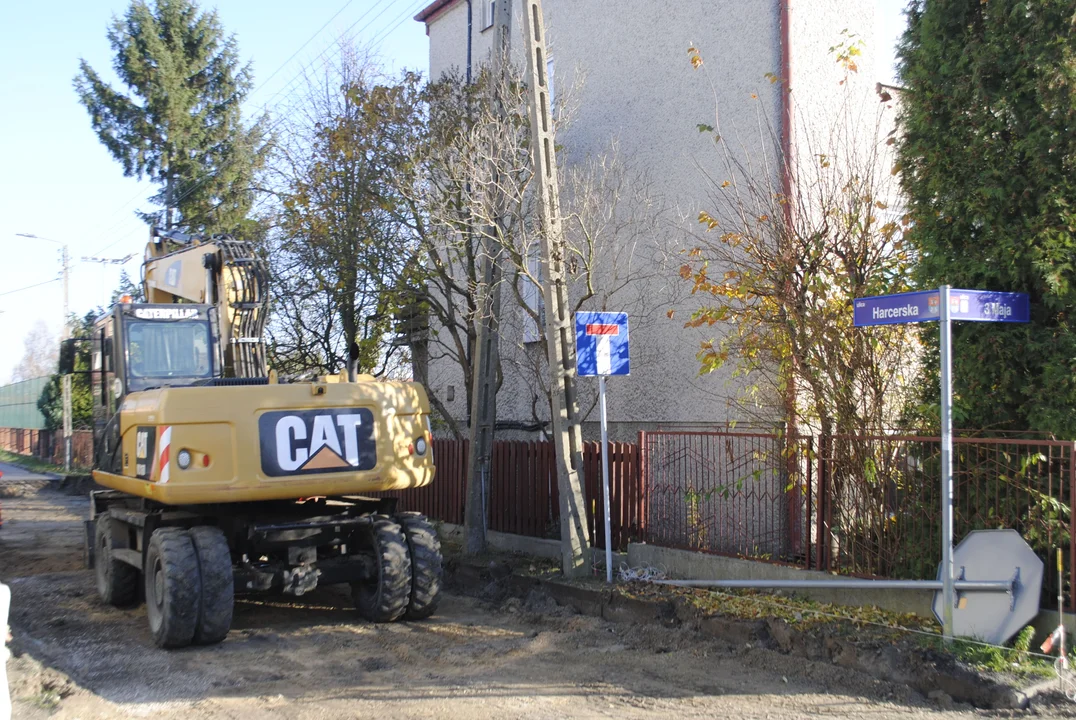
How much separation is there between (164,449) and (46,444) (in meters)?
35.3

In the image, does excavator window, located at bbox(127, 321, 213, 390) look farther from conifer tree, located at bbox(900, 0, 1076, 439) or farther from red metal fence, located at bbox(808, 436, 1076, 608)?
conifer tree, located at bbox(900, 0, 1076, 439)

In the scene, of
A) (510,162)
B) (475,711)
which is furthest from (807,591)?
(510,162)

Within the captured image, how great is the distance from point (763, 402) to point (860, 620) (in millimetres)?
2809

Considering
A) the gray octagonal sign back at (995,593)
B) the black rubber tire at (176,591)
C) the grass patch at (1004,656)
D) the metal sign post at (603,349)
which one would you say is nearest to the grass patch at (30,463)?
the black rubber tire at (176,591)

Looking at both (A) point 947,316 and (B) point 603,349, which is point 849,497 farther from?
(B) point 603,349

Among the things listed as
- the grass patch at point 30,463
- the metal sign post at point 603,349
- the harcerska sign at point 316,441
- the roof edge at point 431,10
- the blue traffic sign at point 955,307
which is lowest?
the grass patch at point 30,463

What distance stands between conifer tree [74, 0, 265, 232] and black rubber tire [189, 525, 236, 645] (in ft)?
70.3

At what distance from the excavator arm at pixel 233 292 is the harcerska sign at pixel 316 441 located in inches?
93.3

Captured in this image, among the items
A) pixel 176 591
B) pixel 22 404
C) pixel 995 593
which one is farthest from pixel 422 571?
pixel 22 404

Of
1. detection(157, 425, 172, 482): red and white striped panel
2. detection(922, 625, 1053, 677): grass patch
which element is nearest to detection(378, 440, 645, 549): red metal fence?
detection(922, 625, 1053, 677): grass patch

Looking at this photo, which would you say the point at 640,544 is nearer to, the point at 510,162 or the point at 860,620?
the point at 860,620

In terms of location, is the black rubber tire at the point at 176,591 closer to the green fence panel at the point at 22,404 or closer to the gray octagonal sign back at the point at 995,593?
the gray octagonal sign back at the point at 995,593

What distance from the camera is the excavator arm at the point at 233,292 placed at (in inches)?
425

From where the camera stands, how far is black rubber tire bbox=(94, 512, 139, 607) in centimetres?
1008
